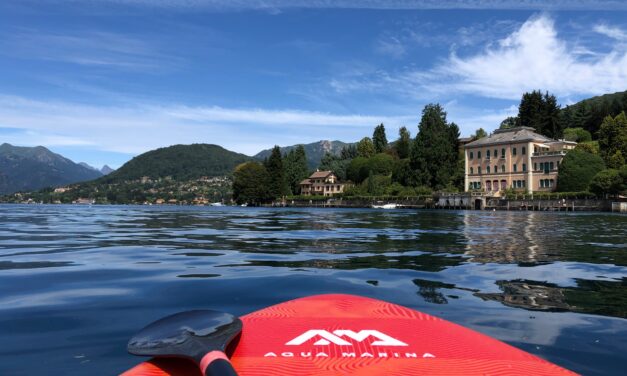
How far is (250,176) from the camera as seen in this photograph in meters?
110

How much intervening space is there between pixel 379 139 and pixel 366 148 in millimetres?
4243

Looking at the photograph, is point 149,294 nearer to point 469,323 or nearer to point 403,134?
point 469,323

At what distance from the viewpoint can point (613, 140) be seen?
6950 cm

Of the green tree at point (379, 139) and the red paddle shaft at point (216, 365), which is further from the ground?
the green tree at point (379, 139)

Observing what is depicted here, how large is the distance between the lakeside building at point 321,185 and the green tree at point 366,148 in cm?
944

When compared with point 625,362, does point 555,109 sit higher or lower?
higher

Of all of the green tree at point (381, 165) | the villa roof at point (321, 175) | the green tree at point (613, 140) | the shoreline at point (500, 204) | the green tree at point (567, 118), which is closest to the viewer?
the shoreline at point (500, 204)

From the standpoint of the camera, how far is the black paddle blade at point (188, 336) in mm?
2543

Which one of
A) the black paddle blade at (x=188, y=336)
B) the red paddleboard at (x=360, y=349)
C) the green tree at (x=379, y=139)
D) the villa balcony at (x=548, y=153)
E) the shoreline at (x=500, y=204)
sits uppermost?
the green tree at (x=379, y=139)

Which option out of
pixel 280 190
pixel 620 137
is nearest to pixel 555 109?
pixel 620 137

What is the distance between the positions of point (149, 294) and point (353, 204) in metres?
89.8

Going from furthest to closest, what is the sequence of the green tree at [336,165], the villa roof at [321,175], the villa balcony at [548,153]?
the green tree at [336,165]
the villa roof at [321,175]
the villa balcony at [548,153]

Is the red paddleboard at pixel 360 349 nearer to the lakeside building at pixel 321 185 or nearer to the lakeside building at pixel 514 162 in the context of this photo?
the lakeside building at pixel 514 162

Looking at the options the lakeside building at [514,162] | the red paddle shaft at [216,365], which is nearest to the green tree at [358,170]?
the lakeside building at [514,162]
